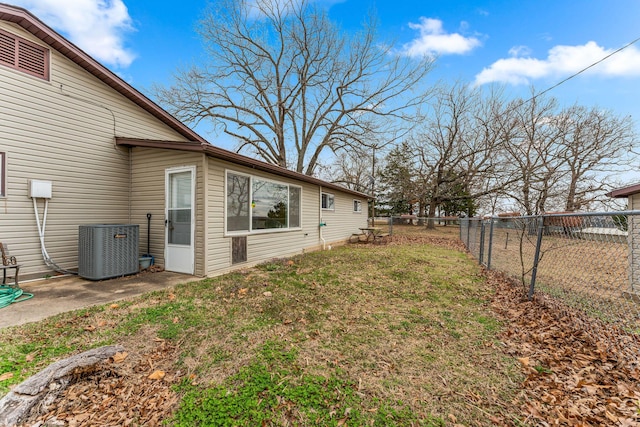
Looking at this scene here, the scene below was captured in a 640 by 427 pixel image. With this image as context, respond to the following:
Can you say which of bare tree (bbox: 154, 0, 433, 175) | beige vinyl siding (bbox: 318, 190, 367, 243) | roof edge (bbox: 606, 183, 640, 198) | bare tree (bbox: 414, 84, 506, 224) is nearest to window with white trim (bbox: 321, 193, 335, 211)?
beige vinyl siding (bbox: 318, 190, 367, 243)

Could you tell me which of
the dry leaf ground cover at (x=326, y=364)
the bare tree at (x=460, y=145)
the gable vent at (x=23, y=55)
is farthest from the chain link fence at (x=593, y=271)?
the bare tree at (x=460, y=145)

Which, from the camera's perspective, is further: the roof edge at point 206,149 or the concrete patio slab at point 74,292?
the roof edge at point 206,149

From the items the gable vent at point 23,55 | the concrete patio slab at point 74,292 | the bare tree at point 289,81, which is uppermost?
the bare tree at point 289,81

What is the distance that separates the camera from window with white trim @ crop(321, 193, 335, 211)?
10281 mm

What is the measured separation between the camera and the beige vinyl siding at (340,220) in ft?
34.8

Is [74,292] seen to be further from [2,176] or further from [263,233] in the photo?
[263,233]

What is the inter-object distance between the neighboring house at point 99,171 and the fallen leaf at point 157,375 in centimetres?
302

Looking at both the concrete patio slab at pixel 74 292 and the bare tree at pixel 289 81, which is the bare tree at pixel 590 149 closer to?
the bare tree at pixel 289 81

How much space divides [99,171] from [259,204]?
3430 mm

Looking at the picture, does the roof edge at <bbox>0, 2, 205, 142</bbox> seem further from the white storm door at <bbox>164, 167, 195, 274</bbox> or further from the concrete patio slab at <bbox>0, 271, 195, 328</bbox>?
the concrete patio slab at <bbox>0, 271, 195, 328</bbox>

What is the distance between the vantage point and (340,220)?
38.7 feet

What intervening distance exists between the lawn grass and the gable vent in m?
4.80

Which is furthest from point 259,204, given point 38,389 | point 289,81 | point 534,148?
point 534,148

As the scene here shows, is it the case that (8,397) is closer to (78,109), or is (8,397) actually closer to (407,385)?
(407,385)
